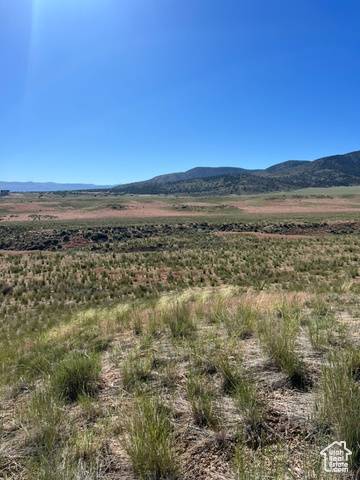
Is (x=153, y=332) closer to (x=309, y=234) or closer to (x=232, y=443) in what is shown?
(x=232, y=443)

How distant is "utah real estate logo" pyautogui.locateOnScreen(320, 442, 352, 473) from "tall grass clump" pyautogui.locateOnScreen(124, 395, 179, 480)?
111cm

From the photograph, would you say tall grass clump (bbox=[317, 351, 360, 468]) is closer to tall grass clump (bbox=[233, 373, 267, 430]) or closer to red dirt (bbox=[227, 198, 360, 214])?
tall grass clump (bbox=[233, 373, 267, 430])

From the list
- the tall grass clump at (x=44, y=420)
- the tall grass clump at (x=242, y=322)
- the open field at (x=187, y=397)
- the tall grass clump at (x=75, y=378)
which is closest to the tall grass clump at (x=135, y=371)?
the open field at (x=187, y=397)

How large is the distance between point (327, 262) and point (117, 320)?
654 inches

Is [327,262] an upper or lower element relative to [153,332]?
lower

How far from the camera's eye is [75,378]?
3.20 metres

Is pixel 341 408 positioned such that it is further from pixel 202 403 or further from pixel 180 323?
pixel 180 323

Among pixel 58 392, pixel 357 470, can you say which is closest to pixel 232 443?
pixel 357 470

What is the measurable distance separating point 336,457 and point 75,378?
280cm

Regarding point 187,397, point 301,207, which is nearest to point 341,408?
point 187,397

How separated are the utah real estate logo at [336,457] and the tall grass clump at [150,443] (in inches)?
43.5

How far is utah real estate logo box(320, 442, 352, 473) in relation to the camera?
1791 mm

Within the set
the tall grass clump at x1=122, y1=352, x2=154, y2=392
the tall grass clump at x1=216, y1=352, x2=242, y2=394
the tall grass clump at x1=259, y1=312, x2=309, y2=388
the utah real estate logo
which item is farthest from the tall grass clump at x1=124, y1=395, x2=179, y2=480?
the tall grass clump at x1=259, y1=312, x2=309, y2=388

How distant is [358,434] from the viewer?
1.95 meters
